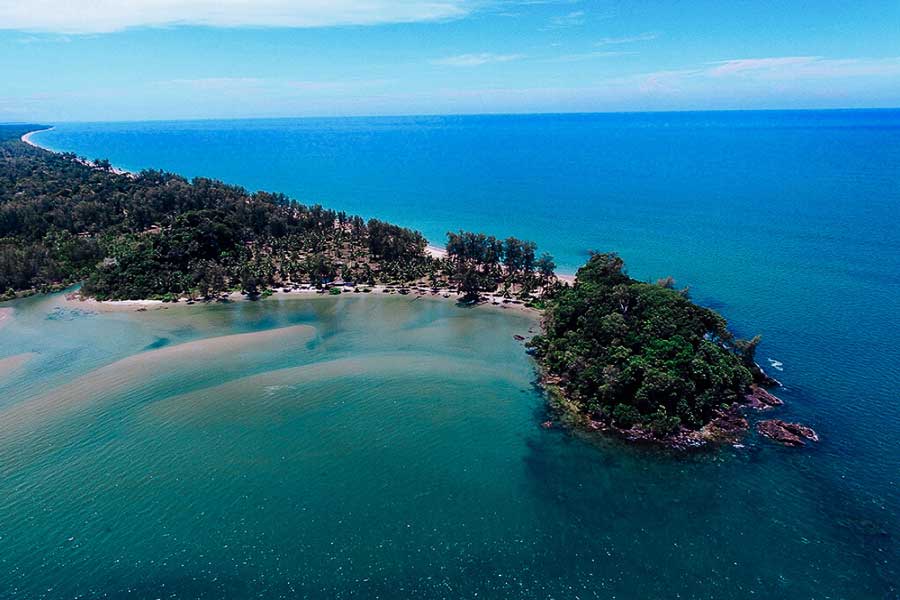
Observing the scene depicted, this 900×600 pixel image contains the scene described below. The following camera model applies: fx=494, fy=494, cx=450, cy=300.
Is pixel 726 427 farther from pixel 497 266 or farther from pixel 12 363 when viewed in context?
pixel 12 363

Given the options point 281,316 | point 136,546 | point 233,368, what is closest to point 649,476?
point 136,546

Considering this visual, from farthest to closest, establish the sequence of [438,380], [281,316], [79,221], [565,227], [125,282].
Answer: [565,227] → [79,221] → [125,282] → [281,316] → [438,380]

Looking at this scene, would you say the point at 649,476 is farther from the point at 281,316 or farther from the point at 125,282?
the point at 125,282

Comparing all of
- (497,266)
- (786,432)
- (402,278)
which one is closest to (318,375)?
(402,278)

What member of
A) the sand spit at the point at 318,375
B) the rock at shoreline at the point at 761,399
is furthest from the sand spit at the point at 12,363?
the rock at shoreline at the point at 761,399

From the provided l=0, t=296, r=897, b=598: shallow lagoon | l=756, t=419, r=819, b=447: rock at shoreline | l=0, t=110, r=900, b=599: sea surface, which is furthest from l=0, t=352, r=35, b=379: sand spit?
l=756, t=419, r=819, b=447: rock at shoreline

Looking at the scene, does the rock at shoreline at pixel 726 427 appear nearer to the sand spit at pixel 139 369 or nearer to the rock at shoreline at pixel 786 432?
the rock at shoreline at pixel 786 432
